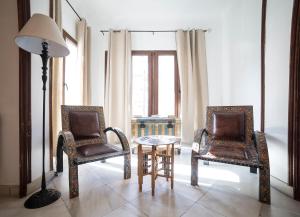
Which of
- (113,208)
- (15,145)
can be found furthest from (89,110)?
(113,208)

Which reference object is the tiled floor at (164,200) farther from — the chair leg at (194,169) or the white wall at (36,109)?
the white wall at (36,109)

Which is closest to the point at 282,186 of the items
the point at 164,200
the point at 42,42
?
the point at 164,200

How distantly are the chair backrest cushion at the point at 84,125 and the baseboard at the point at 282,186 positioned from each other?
2228mm

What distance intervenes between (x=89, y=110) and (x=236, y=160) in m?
1.98

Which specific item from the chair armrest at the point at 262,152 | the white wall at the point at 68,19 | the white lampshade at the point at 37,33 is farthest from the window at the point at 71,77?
the chair armrest at the point at 262,152

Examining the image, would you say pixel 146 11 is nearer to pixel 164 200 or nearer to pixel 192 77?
pixel 192 77

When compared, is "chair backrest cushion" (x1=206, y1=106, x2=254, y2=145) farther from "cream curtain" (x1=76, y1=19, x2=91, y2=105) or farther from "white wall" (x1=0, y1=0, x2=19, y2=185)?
"cream curtain" (x1=76, y1=19, x2=91, y2=105)

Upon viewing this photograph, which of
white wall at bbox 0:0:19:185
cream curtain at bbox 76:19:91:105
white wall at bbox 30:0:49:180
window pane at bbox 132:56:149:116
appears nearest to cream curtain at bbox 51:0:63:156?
white wall at bbox 30:0:49:180

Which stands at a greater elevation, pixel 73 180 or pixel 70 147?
pixel 70 147

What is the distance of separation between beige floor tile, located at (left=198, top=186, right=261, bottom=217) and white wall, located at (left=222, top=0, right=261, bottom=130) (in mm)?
1142

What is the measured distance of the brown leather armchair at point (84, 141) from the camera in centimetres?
175

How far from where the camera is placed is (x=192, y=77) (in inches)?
139

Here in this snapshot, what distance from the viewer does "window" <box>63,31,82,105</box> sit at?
2.96 meters

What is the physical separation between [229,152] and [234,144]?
358mm
